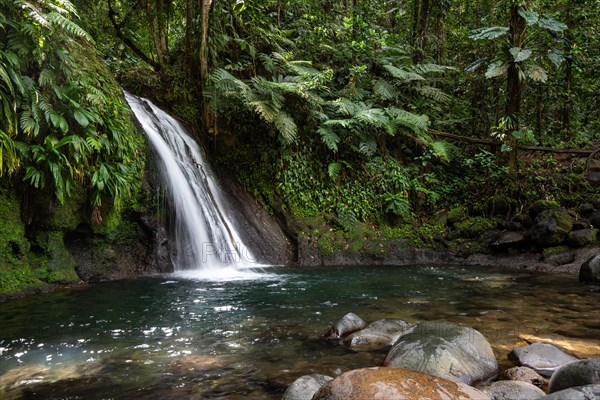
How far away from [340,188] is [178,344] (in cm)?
722

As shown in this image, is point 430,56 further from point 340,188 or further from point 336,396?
point 336,396

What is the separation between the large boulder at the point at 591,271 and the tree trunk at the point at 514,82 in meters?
3.95

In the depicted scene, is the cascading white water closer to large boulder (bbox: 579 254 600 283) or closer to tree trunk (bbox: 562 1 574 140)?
large boulder (bbox: 579 254 600 283)

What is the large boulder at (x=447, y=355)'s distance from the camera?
3293 mm

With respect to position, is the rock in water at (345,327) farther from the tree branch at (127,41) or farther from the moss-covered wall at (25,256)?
the tree branch at (127,41)

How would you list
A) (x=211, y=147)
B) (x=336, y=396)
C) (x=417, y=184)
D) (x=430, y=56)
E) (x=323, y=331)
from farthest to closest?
(x=430, y=56)
(x=417, y=184)
(x=211, y=147)
(x=323, y=331)
(x=336, y=396)

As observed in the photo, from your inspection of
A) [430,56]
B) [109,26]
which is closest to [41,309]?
[109,26]

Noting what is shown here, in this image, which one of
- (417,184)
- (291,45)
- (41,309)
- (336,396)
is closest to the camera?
(336,396)

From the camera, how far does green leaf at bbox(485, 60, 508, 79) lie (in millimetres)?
9719

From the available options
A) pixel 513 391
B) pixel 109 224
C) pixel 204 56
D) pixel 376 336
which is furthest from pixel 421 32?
pixel 513 391

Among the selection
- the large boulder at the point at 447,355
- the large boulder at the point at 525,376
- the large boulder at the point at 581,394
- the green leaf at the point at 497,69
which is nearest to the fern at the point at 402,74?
the green leaf at the point at 497,69

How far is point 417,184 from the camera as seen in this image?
1136 centimetres

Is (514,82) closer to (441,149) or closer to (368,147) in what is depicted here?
(441,149)

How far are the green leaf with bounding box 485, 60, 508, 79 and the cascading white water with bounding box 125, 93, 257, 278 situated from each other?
22.7 ft
